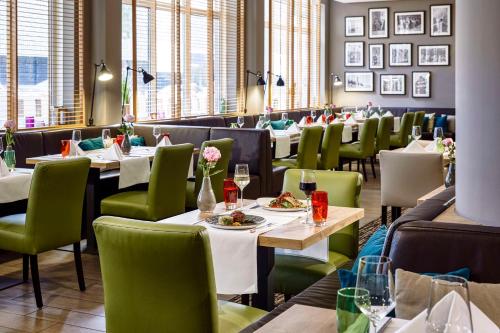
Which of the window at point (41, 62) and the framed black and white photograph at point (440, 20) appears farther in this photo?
the framed black and white photograph at point (440, 20)

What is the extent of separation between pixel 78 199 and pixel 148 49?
5.12 metres

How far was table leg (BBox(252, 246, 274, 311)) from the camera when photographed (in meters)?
3.41

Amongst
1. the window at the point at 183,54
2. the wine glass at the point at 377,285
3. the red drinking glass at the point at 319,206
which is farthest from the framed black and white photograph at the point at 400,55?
the wine glass at the point at 377,285

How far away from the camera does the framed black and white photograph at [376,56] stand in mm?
15070

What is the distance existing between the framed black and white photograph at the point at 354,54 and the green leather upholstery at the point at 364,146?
4.79 meters

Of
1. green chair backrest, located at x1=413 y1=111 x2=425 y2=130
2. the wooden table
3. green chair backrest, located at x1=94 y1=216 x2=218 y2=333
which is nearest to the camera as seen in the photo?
the wooden table

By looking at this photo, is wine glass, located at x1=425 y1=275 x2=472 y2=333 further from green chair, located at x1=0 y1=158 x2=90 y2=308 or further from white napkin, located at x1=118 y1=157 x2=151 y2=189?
white napkin, located at x1=118 y1=157 x2=151 y2=189

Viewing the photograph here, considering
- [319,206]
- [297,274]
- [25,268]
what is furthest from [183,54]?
[319,206]

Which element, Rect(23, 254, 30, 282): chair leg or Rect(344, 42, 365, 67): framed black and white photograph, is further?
Rect(344, 42, 365, 67): framed black and white photograph

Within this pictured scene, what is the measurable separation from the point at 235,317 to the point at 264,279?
0.54m

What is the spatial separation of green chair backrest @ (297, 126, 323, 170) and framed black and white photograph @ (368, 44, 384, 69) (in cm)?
681

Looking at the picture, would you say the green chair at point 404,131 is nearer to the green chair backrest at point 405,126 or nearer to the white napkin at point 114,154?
the green chair backrest at point 405,126

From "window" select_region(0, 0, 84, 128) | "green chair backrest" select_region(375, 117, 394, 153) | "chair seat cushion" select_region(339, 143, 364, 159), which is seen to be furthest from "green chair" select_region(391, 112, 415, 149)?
→ "window" select_region(0, 0, 84, 128)

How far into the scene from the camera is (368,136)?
1062 centimetres
